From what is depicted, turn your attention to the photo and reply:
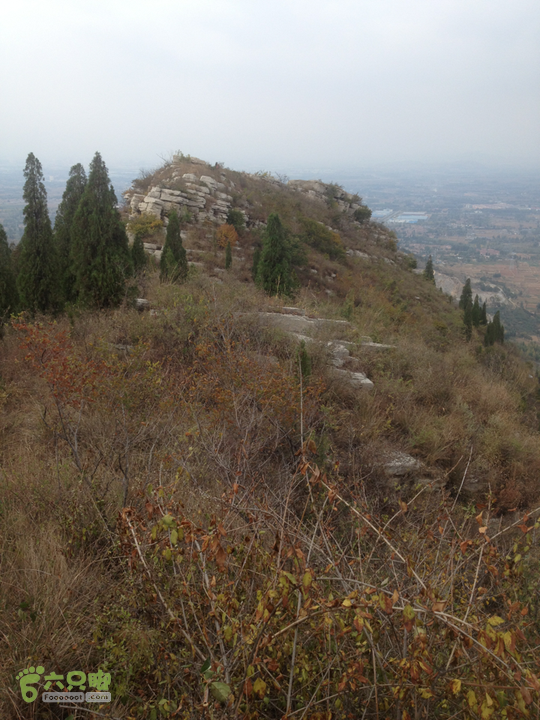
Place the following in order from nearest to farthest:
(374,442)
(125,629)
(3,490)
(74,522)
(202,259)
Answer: (125,629) < (74,522) < (3,490) < (374,442) < (202,259)

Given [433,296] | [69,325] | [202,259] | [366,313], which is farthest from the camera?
[433,296]

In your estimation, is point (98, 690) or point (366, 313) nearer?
point (98, 690)

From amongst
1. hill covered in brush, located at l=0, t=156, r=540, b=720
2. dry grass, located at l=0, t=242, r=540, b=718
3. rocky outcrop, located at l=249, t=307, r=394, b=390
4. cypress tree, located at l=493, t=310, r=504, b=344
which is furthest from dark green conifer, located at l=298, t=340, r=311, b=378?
cypress tree, located at l=493, t=310, r=504, b=344

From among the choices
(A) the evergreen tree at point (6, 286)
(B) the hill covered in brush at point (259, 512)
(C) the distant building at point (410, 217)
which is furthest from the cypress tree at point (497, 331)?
(C) the distant building at point (410, 217)

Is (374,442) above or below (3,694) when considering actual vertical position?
below

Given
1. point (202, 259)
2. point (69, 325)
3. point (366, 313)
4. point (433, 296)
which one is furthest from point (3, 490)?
point (433, 296)

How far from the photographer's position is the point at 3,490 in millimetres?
3162

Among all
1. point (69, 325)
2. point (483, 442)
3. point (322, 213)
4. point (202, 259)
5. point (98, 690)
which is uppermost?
point (322, 213)

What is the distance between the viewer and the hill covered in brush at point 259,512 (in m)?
1.41

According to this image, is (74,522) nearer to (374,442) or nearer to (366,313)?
(374,442)

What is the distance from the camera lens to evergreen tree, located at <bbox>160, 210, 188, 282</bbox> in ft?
36.3

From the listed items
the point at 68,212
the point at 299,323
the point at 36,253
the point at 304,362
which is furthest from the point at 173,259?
the point at 304,362

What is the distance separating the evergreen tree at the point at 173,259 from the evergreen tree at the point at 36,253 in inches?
109

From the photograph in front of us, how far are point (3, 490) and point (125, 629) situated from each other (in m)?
1.94
